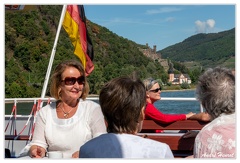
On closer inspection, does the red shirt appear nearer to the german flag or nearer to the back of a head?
the back of a head

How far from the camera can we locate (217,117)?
1737 millimetres

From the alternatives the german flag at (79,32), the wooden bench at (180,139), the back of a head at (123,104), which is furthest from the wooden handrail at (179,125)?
the german flag at (79,32)

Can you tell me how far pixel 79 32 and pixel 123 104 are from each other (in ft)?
12.5

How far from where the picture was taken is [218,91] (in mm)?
1721

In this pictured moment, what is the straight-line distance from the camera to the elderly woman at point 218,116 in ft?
5.44

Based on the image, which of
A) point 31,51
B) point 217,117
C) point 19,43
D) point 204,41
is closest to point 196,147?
point 217,117

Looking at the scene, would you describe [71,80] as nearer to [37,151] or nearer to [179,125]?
[37,151]

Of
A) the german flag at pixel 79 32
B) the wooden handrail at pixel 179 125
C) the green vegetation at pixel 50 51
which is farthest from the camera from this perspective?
the green vegetation at pixel 50 51

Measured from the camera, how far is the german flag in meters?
5.11

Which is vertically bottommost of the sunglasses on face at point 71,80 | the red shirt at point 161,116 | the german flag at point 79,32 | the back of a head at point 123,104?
the red shirt at point 161,116

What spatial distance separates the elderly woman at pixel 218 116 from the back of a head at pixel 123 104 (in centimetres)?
36

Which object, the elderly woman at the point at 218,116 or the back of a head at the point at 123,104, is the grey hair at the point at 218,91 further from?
the back of a head at the point at 123,104

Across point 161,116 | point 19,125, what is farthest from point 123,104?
point 19,125

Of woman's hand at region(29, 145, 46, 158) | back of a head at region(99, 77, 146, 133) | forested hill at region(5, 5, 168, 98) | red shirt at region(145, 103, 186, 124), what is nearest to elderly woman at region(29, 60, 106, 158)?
woman's hand at region(29, 145, 46, 158)
